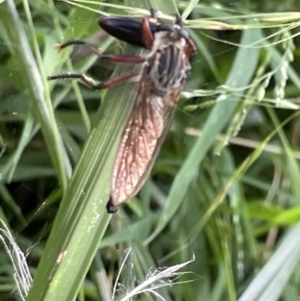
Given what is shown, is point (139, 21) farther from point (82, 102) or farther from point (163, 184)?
point (163, 184)

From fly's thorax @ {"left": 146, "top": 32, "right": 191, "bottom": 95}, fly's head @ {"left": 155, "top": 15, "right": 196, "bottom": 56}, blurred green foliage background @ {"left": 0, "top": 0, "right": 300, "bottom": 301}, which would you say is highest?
fly's head @ {"left": 155, "top": 15, "right": 196, "bottom": 56}

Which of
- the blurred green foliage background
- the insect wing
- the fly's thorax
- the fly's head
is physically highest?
the insect wing

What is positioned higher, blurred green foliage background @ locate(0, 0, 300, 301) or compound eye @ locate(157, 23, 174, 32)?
compound eye @ locate(157, 23, 174, 32)

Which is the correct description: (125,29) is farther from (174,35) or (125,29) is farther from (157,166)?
(157,166)

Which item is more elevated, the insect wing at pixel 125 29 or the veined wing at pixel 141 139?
the insect wing at pixel 125 29

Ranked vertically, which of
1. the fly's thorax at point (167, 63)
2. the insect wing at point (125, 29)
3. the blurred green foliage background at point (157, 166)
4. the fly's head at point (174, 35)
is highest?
the insect wing at point (125, 29)
